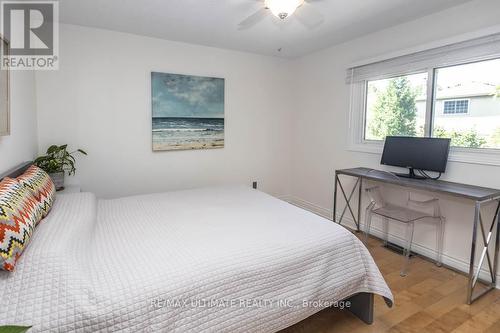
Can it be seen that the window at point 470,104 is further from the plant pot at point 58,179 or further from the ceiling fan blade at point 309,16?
the plant pot at point 58,179

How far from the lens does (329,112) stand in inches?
149

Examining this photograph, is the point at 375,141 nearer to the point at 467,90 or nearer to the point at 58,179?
the point at 467,90

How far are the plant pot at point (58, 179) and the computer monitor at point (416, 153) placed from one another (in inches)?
126

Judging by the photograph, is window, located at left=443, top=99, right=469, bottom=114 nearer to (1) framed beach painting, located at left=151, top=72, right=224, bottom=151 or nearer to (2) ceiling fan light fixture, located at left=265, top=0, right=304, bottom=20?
(2) ceiling fan light fixture, located at left=265, top=0, right=304, bottom=20

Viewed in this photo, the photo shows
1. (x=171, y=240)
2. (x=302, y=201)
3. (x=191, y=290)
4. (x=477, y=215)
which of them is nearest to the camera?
(x=191, y=290)

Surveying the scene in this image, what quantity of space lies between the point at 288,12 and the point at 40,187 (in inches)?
78.9

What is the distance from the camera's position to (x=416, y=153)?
2.67m

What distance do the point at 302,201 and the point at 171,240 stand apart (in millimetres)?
2957

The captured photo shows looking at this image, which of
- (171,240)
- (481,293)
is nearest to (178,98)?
(171,240)

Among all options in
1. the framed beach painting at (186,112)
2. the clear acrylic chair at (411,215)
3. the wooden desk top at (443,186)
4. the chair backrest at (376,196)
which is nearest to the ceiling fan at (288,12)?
the framed beach painting at (186,112)

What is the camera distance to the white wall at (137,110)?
294 cm

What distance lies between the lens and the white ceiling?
7.88 ft

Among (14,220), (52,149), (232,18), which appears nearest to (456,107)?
(232,18)

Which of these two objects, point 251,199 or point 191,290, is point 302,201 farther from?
point 191,290
